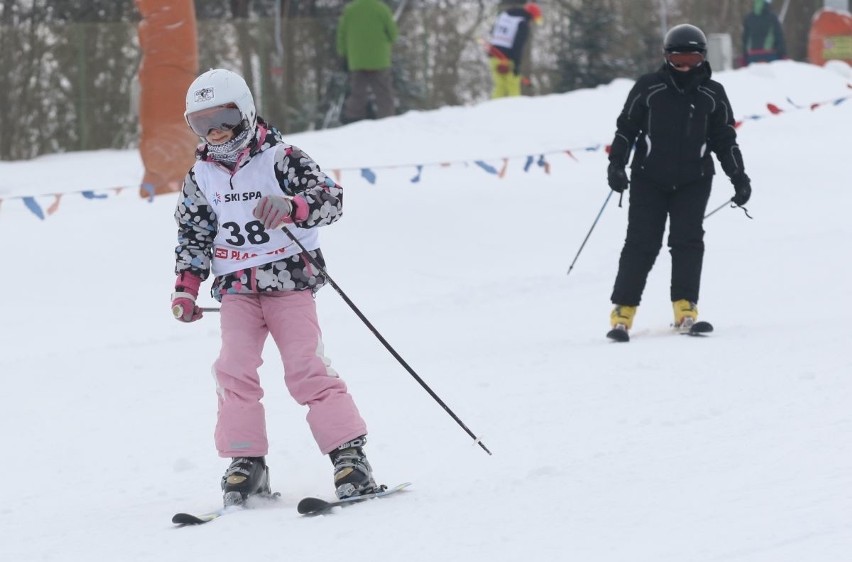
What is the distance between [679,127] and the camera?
768cm

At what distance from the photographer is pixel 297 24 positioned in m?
19.4

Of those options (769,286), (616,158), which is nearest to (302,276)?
(616,158)

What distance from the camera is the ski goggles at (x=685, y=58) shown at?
757cm

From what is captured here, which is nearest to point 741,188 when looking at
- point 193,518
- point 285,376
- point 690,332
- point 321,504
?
point 690,332

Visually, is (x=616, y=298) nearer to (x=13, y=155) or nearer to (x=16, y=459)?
(x=16, y=459)

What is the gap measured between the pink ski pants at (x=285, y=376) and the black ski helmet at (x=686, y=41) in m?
3.31

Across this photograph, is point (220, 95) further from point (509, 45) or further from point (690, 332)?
point (509, 45)

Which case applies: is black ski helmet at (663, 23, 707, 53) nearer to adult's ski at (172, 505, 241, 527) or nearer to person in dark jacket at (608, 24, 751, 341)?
person in dark jacket at (608, 24, 751, 341)

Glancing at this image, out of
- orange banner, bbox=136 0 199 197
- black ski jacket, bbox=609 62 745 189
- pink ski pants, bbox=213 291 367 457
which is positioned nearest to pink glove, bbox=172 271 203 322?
pink ski pants, bbox=213 291 367 457

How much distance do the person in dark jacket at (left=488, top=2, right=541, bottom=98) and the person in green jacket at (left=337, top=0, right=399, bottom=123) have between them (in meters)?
1.43

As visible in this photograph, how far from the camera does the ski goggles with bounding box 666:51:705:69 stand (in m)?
7.57

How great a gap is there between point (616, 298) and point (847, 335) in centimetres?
125

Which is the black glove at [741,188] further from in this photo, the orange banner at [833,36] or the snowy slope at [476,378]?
the orange banner at [833,36]

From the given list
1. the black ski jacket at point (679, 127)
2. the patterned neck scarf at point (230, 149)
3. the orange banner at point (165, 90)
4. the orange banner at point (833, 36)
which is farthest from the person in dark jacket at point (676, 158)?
the orange banner at point (833, 36)
